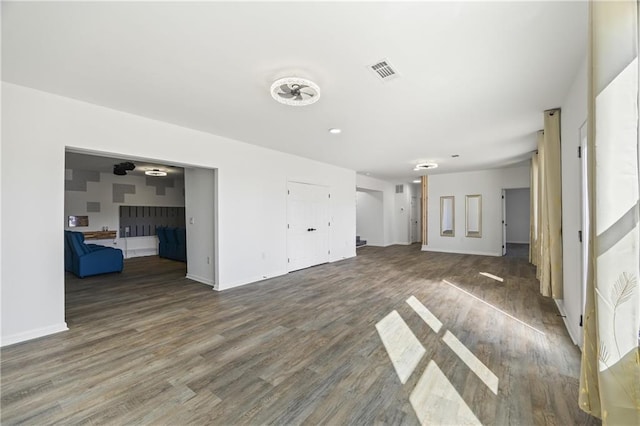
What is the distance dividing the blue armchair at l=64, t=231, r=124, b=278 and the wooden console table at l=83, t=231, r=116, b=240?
1.76 metres

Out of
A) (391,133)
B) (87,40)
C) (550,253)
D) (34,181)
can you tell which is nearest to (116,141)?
(34,181)

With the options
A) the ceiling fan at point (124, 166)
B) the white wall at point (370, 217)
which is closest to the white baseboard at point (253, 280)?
the ceiling fan at point (124, 166)

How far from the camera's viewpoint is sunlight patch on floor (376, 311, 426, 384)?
2.35m

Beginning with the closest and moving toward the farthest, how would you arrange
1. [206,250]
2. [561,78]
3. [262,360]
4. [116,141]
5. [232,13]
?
1. [232,13]
2. [262,360]
3. [561,78]
4. [116,141]
5. [206,250]

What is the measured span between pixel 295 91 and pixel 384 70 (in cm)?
89

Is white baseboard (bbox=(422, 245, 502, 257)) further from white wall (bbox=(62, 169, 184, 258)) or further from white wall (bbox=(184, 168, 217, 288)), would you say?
white wall (bbox=(62, 169, 184, 258))

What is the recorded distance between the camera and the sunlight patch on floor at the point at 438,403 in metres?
1.73

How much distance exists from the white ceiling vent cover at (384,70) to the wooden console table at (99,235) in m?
9.07

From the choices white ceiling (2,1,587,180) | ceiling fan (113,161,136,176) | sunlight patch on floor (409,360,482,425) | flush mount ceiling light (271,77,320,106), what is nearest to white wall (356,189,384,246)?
white ceiling (2,1,587,180)

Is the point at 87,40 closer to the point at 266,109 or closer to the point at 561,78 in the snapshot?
the point at 266,109

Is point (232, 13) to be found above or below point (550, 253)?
above

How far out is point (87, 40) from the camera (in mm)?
2107

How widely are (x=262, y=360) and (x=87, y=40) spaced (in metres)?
3.05

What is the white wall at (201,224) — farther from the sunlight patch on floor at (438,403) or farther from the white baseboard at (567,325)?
the white baseboard at (567,325)
